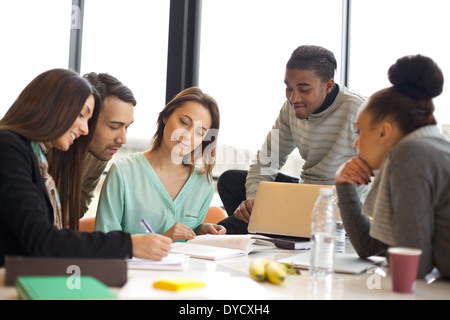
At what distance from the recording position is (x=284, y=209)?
1859 millimetres

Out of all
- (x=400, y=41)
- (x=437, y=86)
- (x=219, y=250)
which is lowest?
(x=219, y=250)

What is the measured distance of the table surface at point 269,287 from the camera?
3.24 ft

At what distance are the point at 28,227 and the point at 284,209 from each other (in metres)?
0.97

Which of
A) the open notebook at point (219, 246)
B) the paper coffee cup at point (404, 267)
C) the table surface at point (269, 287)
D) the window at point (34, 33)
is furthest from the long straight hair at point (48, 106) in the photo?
the window at point (34, 33)

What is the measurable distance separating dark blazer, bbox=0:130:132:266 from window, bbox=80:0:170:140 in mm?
2529

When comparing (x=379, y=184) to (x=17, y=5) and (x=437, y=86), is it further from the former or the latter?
(x=17, y=5)

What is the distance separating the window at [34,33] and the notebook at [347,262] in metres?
3.27

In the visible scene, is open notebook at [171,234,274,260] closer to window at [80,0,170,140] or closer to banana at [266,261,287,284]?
banana at [266,261,287,284]

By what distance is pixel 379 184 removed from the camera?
1267 mm

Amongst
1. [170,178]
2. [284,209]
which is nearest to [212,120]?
[170,178]

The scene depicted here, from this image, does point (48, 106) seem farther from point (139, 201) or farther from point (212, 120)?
point (212, 120)

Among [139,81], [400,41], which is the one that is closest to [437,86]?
[400,41]

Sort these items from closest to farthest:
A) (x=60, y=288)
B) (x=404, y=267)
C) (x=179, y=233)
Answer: (x=60, y=288), (x=404, y=267), (x=179, y=233)
